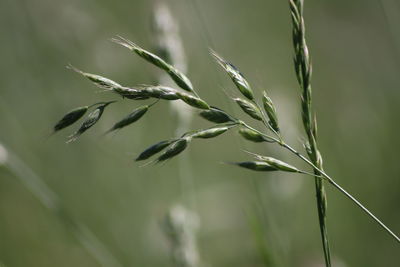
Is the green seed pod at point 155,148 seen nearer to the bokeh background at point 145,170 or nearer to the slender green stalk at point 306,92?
the slender green stalk at point 306,92

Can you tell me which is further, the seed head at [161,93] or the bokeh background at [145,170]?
the bokeh background at [145,170]

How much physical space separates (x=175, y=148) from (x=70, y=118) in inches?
10.1

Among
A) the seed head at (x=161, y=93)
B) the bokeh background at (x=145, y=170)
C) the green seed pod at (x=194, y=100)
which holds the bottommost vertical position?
the bokeh background at (x=145, y=170)

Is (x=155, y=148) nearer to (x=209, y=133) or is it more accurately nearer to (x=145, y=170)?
(x=209, y=133)

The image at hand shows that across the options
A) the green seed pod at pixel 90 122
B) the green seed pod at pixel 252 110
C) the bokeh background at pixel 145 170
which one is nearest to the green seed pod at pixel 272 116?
the green seed pod at pixel 252 110

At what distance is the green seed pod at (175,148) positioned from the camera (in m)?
1.01

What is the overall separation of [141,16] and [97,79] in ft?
15.6

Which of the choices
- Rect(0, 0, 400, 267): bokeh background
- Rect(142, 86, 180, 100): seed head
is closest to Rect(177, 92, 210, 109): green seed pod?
Rect(142, 86, 180, 100): seed head

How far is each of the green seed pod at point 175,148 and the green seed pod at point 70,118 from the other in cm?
21

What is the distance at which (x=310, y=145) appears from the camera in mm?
995

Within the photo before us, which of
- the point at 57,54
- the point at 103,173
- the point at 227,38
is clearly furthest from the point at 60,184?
the point at 227,38

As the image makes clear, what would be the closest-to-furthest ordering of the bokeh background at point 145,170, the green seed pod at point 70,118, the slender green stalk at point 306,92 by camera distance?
1. the slender green stalk at point 306,92
2. the green seed pod at point 70,118
3. the bokeh background at point 145,170

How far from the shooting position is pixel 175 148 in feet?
3.33

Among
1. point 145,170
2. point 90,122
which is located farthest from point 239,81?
point 145,170
